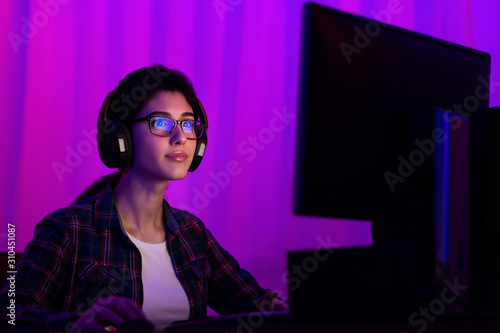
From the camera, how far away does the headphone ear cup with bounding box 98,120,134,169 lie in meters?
1.46

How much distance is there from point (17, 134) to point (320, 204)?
1523mm

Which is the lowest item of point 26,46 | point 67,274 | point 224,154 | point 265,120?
point 67,274

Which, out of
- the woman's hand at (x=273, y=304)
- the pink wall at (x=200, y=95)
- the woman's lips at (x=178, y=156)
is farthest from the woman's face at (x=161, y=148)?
the pink wall at (x=200, y=95)

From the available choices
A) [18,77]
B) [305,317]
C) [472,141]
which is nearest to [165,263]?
[305,317]

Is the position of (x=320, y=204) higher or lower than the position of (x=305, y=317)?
higher

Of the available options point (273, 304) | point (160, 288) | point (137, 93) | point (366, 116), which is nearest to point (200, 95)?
point (137, 93)

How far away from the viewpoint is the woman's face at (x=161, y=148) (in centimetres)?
148

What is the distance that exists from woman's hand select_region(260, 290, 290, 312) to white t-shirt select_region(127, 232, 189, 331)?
230 mm

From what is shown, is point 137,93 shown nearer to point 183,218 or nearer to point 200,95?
point 183,218

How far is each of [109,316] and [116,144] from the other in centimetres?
72

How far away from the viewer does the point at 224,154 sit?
219 centimetres

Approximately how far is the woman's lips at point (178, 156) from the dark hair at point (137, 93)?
0.15 meters

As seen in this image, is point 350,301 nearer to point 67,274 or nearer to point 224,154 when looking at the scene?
point 67,274

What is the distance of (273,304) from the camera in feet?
4.16
